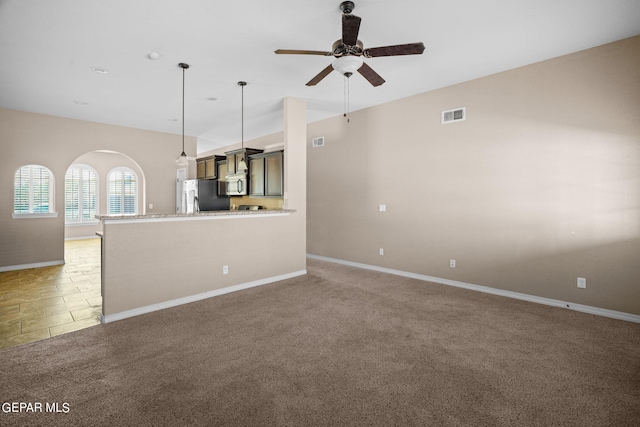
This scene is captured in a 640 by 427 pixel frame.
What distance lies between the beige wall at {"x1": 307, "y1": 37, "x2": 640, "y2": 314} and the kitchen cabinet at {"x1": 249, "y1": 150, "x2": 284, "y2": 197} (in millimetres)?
1423

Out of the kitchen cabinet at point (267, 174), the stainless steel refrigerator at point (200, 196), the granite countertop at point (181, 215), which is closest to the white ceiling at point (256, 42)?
the kitchen cabinet at point (267, 174)

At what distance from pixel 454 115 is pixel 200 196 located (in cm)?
549

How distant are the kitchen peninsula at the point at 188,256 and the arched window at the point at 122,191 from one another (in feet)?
25.9

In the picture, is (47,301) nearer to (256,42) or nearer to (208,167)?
(256,42)

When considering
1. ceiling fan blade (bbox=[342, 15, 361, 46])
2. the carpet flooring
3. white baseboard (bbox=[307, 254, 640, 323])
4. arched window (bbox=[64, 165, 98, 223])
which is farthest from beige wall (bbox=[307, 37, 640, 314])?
arched window (bbox=[64, 165, 98, 223])

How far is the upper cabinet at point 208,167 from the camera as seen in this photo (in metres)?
7.65

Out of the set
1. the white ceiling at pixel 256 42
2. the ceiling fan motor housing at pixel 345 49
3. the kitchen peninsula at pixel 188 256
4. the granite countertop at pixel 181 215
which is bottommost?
the kitchen peninsula at pixel 188 256

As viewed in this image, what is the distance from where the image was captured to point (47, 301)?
12.3ft

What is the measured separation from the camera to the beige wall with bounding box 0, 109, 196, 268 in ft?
17.6

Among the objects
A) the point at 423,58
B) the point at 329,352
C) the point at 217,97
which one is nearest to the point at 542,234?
the point at 423,58

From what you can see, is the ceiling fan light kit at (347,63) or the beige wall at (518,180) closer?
the ceiling fan light kit at (347,63)

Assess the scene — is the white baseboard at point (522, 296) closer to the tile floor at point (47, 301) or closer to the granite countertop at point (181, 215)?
the granite countertop at point (181, 215)

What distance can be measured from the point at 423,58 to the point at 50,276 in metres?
6.53

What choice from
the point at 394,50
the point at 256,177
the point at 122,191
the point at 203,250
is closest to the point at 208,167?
the point at 256,177
